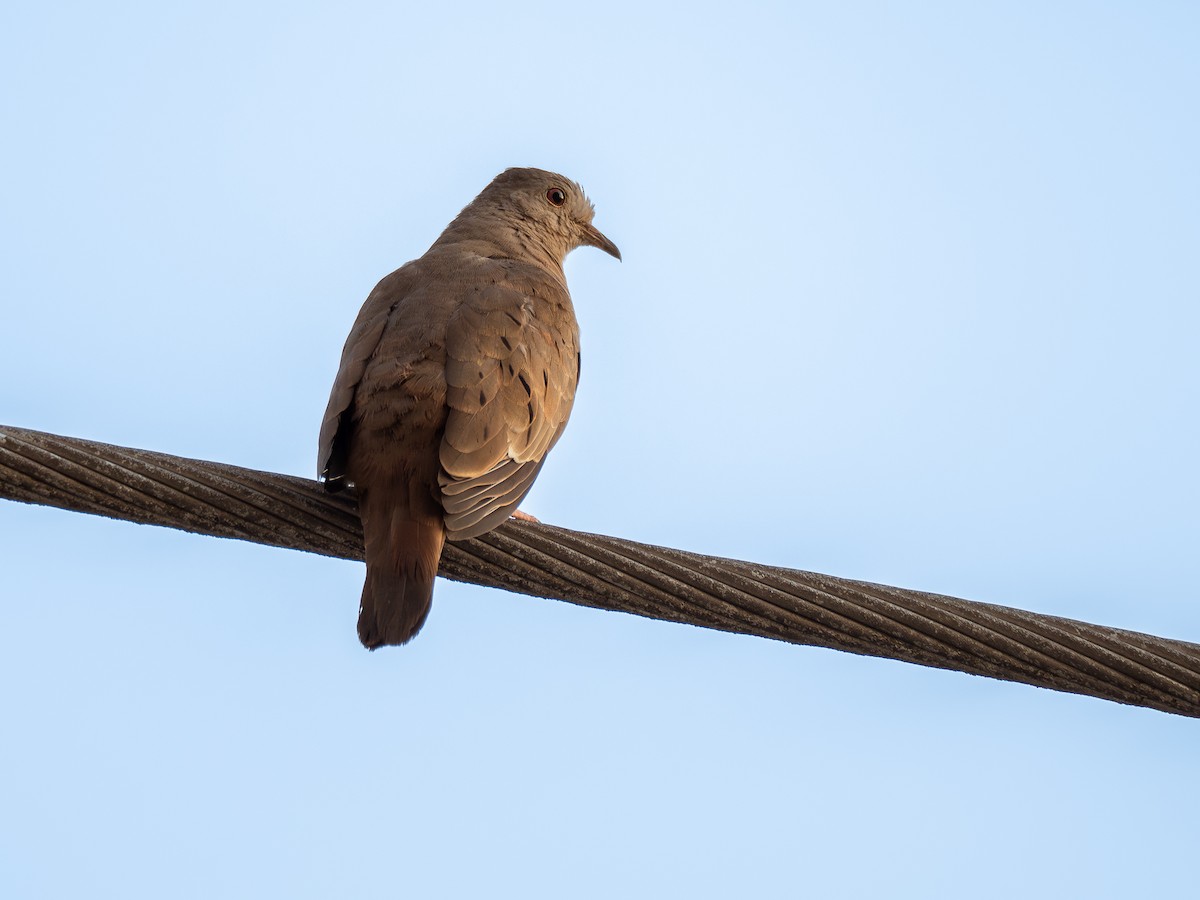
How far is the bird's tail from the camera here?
12.0ft

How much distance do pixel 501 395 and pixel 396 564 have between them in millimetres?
739

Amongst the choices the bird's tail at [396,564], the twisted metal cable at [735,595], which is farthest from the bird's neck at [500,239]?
the twisted metal cable at [735,595]

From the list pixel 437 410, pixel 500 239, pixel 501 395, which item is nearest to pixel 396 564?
pixel 437 410

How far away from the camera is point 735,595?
A: 131 inches

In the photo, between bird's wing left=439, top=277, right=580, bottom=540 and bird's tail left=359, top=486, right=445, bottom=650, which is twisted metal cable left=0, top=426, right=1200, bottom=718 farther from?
bird's wing left=439, top=277, right=580, bottom=540

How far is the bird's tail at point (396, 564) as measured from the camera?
3.65 metres

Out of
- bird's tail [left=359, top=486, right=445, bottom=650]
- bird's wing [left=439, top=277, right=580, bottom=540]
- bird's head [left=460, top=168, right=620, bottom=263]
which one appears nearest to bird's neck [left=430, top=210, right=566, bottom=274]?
bird's head [left=460, top=168, right=620, bottom=263]

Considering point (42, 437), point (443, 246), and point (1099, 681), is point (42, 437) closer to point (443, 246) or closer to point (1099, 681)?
point (1099, 681)

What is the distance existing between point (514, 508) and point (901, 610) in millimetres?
1186

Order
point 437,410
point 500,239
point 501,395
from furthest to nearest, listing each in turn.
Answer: point 500,239 < point 501,395 < point 437,410

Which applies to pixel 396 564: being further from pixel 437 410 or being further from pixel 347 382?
pixel 347 382

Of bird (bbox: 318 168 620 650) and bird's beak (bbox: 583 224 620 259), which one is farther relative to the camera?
bird's beak (bbox: 583 224 620 259)

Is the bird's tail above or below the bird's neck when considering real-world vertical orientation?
below

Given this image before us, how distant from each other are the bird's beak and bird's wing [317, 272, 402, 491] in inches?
82.4
